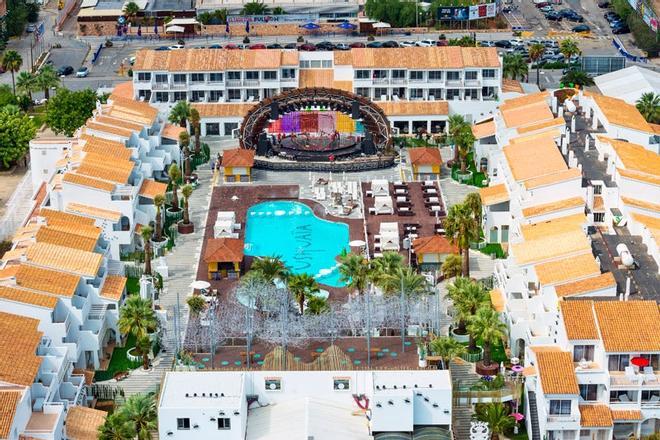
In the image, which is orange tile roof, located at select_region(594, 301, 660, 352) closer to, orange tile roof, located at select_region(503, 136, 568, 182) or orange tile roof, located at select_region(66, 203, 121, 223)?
orange tile roof, located at select_region(503, 136, 568, 182)

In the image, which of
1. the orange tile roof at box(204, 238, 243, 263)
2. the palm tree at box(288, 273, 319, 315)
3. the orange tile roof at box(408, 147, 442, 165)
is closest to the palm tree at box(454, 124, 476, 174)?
the orange tile roof at box(408, 147, 442, 165)

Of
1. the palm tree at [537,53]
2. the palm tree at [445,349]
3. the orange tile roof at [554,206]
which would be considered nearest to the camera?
the palm tree at [445,349]

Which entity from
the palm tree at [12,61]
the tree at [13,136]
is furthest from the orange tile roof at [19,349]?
A: the palm tree at [12,61]

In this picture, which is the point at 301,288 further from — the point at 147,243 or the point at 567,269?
the point at 567,269

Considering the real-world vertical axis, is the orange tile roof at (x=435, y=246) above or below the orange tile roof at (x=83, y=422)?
above

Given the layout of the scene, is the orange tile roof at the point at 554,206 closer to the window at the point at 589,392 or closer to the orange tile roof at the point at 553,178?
the orange tile roof at the point at 553,178

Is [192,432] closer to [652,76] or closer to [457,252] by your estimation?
[457,252]

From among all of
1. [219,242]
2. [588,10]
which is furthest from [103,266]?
[588,10]

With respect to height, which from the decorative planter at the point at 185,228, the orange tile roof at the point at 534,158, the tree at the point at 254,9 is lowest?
the decorative planter at the point at 185,228

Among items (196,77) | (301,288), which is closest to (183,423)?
(301,288)
